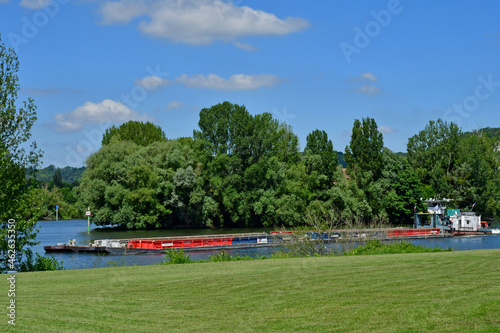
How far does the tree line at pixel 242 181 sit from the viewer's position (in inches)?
2901

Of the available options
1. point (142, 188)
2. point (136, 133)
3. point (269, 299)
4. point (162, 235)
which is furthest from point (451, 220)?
point (269, 299)

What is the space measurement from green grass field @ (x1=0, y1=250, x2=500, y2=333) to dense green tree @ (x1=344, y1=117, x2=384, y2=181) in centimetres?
6561

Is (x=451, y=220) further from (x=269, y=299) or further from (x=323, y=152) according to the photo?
(x=269, y=299)

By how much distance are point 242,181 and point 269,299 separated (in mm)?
64058

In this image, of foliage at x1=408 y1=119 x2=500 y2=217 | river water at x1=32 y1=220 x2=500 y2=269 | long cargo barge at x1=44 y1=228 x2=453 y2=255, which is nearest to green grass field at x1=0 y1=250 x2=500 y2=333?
river water at x1=32 y1=220 x2=500 y2=269

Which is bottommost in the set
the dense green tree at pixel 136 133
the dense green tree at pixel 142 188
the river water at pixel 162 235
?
the river water at pixel 162 235

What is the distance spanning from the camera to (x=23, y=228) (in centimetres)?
2378

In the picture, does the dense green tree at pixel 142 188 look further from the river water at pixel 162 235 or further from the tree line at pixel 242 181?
the river water at pixel 162 235

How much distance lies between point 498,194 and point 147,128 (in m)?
63.7

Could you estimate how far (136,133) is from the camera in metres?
102

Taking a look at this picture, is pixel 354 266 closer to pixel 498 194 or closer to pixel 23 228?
pixel 23 228

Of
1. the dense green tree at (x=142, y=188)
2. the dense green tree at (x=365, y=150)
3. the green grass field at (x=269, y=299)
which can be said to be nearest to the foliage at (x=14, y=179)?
the green grass field at (x=269, y=299)

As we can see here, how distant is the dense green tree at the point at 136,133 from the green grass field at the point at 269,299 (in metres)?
83.8

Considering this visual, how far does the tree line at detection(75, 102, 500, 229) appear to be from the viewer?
73688mm
